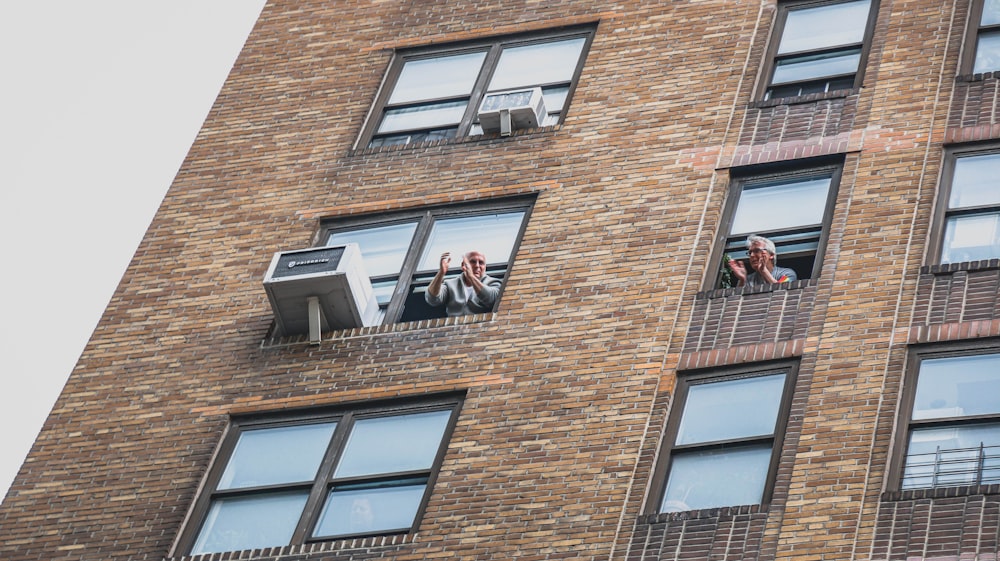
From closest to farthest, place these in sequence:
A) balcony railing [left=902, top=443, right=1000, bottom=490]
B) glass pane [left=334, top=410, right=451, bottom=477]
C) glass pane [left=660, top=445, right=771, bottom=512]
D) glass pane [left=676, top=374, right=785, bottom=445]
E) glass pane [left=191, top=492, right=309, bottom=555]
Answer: balcony railing [left=902, top=443, right=1000, bottom=490] < glass pane [left=660, top=445, right=771, bottom=512] < glass pane [left=676, top=374, right=785, bottom=445] < glass pane [left=191, top=492, right=309, bottom=555] < glass pane [left=334, top=410, right=451, bottom=477]

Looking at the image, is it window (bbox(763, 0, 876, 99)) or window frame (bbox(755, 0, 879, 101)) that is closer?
window frame (bbox(755, 0, 879, 101))

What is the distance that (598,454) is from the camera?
1712cm

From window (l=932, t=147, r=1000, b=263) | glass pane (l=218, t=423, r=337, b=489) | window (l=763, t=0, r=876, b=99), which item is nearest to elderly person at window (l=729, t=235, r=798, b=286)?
window (l=932, t=147, r=1000, b=263)

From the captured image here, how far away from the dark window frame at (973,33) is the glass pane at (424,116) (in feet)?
20.7

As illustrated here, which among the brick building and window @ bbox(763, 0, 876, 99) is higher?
window @ bbox(763, 0, 876, 99)

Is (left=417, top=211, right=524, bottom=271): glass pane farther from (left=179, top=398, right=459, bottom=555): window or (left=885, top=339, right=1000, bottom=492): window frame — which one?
(left=885, top=339, right=1000, bottom=492): window frame

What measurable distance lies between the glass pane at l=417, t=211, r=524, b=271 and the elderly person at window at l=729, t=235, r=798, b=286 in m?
2.95

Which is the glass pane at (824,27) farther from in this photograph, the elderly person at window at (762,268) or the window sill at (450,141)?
the elderly person at window at (762,268)

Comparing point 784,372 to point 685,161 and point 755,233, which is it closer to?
point 755,233

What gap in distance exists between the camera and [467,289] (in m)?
19.9

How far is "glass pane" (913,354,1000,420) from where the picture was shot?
16.3 m

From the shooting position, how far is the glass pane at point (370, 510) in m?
17.6

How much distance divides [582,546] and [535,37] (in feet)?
30.1

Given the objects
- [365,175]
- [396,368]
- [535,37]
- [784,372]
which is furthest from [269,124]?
[784,372]
